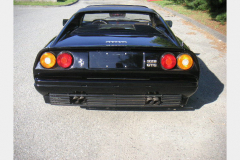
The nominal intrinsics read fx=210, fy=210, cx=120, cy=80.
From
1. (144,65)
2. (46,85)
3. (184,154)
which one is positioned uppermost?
(144,65)

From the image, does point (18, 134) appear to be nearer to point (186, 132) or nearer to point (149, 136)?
point (149, 136)

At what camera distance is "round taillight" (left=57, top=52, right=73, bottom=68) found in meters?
2.29

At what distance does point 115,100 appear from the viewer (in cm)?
239

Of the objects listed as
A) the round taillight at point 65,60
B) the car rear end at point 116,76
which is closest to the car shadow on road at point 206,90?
the car rear end at point 116,76

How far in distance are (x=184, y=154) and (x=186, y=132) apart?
1.35 ft

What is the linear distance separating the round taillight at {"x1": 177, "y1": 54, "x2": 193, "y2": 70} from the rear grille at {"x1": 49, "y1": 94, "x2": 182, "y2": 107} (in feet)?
1.15

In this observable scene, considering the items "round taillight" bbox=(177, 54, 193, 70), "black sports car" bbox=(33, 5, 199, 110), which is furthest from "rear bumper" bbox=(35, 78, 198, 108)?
"round taillight" bbox=(177, 54, 193, 70)

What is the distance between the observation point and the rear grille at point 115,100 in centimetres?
238

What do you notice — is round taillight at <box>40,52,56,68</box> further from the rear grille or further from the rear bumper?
the rear grille

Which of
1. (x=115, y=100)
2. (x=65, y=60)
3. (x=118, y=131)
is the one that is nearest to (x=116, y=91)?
(x=115, y=100)

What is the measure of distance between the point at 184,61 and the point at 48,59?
151cm

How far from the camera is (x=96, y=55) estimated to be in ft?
7.48

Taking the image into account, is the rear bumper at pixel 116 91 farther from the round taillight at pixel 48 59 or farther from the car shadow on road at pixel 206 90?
the car shadow on road at pixel 206 90

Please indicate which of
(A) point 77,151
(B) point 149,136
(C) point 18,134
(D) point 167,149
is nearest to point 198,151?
(D) point 167,149
